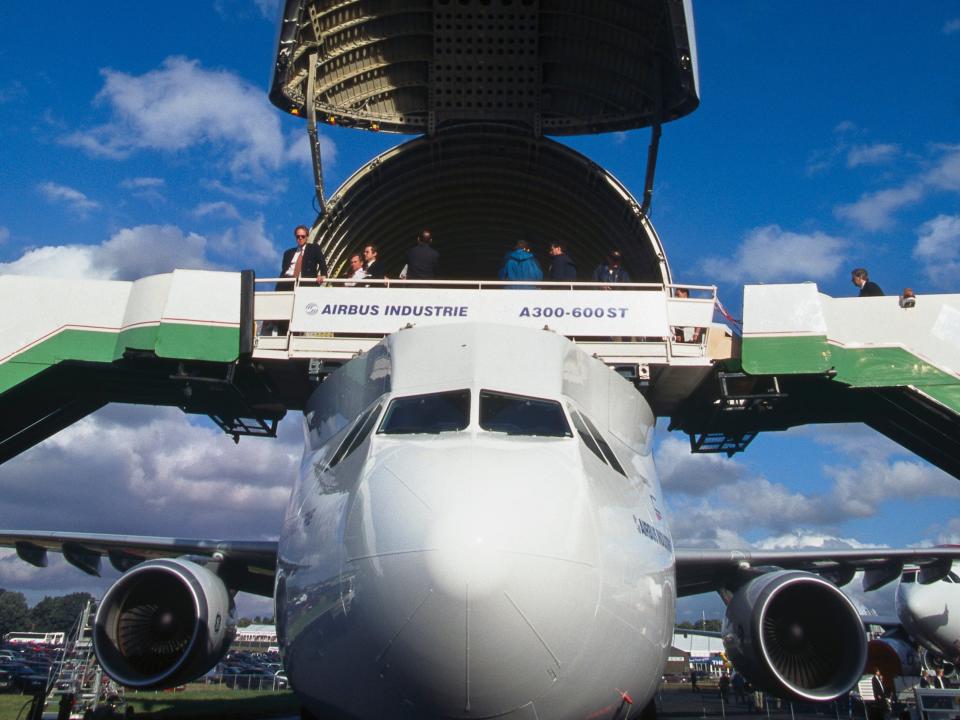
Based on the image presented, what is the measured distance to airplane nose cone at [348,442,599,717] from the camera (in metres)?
4.25

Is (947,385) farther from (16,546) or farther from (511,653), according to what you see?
(16,546)

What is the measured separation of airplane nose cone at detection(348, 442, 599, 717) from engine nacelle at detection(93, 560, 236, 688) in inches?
180

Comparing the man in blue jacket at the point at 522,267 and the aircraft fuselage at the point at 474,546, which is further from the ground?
the man in blue jacket at the point at 522,267

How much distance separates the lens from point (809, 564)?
38.7ft

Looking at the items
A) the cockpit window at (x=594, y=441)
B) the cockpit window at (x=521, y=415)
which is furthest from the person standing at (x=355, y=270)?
the cockpit window at (x=594, y=441)

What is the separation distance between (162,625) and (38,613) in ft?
521

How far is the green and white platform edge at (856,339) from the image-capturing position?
1044cm

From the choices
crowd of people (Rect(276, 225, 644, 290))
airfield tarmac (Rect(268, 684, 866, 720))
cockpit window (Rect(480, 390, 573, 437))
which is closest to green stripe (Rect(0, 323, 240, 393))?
crowd of people (Rect(276, 225, 644, 290))

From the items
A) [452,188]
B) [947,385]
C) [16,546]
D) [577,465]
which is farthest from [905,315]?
[16,546]

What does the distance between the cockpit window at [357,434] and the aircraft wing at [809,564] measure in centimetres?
534

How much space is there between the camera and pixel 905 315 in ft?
36.5

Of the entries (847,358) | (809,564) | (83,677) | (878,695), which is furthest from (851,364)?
(83,677)

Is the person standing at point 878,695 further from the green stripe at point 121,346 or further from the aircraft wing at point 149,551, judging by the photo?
the green stripe at point 121,346

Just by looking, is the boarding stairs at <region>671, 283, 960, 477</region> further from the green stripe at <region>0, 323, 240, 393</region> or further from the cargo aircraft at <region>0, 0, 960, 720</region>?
the green stripe at <region>0, 323, 240, 393</region>
